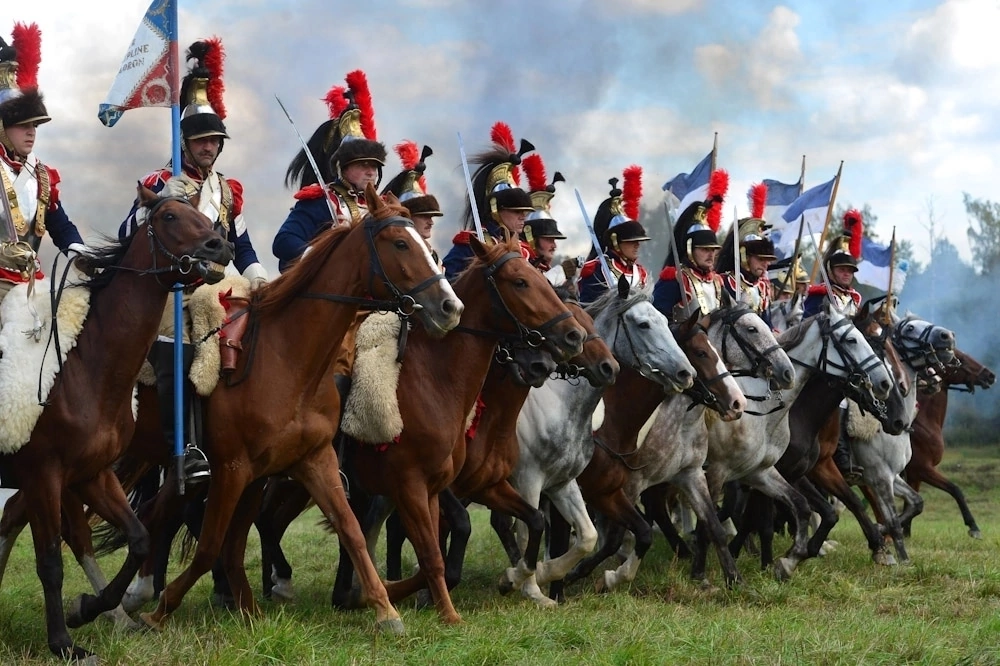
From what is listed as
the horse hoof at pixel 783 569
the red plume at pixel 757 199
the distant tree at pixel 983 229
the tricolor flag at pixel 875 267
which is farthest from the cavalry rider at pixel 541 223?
the distant tree at pixel 983 229

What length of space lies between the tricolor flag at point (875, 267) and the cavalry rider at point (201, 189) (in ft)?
36.2

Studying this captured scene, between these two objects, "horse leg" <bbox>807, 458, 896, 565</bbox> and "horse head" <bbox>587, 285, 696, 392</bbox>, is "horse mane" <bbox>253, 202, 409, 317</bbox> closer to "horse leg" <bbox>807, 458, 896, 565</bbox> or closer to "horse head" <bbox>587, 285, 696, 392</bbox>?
"horse head" <bbox>587, 285, 696, 392</bbox>

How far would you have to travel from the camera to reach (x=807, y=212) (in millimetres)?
16094

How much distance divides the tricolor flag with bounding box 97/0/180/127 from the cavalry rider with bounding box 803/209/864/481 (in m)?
8.03

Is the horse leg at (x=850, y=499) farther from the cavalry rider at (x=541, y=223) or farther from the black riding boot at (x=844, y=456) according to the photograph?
the cavalry rider at (x=541, y=223)

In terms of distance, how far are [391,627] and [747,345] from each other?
504 cm

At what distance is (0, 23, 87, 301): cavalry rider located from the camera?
7223 mm

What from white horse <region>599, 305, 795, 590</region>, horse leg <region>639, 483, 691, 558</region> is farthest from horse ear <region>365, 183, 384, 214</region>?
horse leg <region>639, 483, 691, 558</region>

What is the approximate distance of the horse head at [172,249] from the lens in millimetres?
6668

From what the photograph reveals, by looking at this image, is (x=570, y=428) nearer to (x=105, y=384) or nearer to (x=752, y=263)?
(x=105, y=384)

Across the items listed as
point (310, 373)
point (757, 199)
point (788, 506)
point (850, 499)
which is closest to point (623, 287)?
point (788, 506)

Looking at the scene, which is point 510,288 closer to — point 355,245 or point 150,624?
point 355,245

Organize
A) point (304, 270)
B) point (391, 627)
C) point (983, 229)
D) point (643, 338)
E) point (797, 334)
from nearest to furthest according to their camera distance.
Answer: point (391, 627) < point (304, 270) < point (643, 338) < point (797, 334) < point (983, 229)

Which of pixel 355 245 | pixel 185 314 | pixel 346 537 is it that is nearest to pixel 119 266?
pixel 185 314
